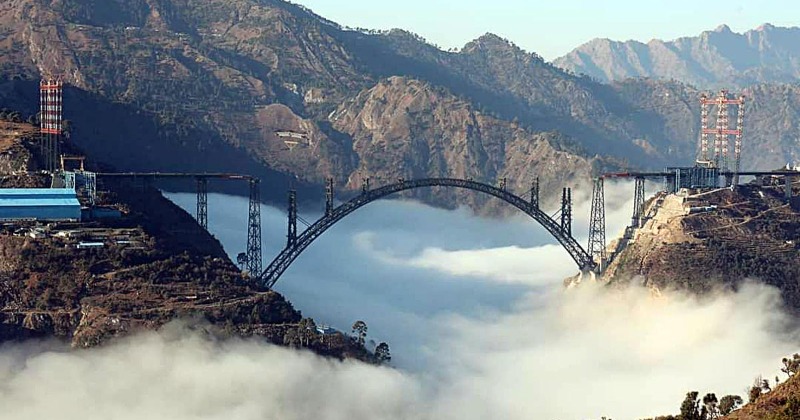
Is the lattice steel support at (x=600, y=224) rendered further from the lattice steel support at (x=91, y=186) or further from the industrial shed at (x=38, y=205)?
→ the industrial shed at (x=38, y=205)

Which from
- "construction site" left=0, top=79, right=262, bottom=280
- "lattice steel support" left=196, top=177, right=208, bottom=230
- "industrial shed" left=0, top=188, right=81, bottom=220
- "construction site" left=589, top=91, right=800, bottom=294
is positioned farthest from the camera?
"construction site" left=589, top=91, right=800, bottom=294

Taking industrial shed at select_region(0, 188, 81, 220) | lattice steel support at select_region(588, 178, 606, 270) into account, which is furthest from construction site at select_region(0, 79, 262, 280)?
lattice steel support at select_region(588, 178, 606, 270)

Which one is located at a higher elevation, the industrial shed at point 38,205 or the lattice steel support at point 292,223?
the industrial shed at point 38,205

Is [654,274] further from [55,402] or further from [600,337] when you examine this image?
[55,402]

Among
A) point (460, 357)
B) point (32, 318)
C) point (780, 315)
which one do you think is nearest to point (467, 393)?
point (460, 357)

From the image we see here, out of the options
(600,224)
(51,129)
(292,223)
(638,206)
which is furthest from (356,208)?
(638,206)

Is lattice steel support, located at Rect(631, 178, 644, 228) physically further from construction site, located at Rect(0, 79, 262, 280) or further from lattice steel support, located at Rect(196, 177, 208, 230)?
lattice steel support, located at Rect(196, 177, 208, 230)

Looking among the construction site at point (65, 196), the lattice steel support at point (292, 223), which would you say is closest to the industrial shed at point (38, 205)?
the construction site at point (65, 196)
